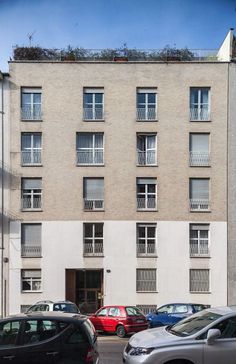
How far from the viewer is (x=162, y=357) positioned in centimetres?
972

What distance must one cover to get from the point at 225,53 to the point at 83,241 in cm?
1588

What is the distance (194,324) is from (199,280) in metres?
24.4

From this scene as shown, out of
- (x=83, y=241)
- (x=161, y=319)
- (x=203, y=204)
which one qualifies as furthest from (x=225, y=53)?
(x=161, y=319)

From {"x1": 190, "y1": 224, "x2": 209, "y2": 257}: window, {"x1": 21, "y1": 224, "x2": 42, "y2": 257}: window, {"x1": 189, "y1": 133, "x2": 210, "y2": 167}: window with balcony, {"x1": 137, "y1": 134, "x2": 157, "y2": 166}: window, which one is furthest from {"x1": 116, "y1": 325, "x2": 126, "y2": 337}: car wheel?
{"x1": 189, "y1": 133, "x2": 210, "y2": 167}: window with balcony

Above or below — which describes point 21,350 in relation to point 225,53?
below

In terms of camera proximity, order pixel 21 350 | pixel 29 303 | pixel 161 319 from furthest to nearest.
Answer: pixel 29 303
pixel 161 319
pixel 21 350

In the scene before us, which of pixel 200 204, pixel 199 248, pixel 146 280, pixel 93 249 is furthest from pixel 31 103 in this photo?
pixel 199 248

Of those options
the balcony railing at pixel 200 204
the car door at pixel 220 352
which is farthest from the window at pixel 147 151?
the car door at pixel 220 352

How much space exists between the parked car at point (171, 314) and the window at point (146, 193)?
32.0ft

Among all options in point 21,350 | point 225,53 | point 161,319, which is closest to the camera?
point 21,350

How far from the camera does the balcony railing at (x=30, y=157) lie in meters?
35.3

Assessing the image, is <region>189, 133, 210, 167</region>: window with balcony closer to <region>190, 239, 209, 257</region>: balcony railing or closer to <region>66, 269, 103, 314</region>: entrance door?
<region>190, 239, 209, 257</region>: balcony railing

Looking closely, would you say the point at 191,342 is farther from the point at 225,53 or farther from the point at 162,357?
the point at 225,53

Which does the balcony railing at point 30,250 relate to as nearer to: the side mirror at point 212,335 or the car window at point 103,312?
the car window at point 103,312
